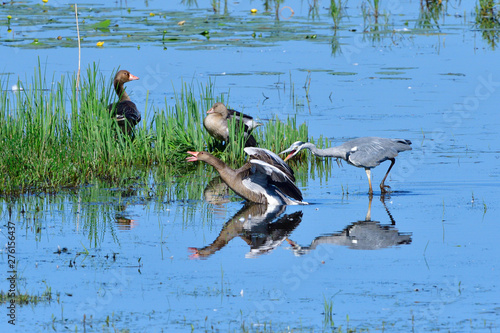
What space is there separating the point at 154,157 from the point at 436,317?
6.87 m

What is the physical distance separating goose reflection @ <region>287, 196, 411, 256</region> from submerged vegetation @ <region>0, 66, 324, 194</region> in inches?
137

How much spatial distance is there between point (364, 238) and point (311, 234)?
0.52 metres

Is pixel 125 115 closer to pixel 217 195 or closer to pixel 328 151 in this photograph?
pixel 217 195

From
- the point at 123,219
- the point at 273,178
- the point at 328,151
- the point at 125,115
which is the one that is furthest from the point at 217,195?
the point at 125,115

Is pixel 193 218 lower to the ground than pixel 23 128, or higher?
lower

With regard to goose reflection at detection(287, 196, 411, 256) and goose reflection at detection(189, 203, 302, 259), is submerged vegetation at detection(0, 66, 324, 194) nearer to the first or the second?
goose reflection at detection(189, 203, 302, 259)

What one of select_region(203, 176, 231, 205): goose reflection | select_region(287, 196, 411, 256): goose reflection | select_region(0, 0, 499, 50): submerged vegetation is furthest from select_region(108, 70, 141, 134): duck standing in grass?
select_region(0, 0, 499, 50): submerged vegetation

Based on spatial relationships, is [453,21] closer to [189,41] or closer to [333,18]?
[333,18]

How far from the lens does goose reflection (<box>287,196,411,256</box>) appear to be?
8.30 meters

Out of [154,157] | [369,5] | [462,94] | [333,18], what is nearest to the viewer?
[154,157]

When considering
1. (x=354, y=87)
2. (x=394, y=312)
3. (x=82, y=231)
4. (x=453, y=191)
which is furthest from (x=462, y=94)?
(x=394, y=312)

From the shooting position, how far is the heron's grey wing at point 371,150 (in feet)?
35.0

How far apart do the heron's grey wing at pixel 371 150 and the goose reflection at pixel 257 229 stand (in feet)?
3.63

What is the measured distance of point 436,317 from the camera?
6.28m
